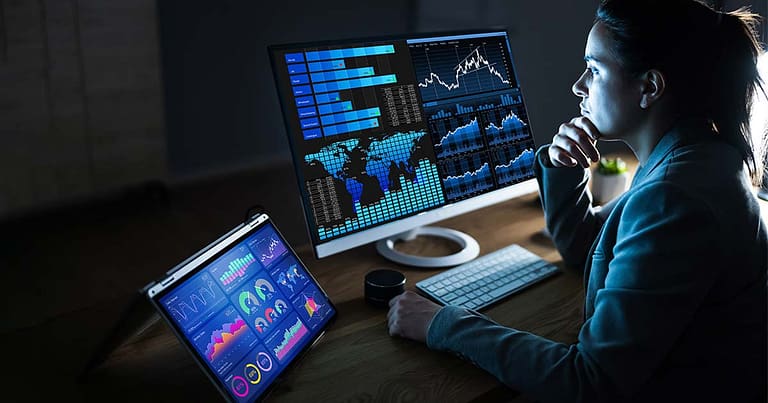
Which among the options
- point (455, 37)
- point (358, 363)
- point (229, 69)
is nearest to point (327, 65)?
point (455, 37)

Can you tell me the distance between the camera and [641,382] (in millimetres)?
985

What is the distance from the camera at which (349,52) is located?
4.71 ft

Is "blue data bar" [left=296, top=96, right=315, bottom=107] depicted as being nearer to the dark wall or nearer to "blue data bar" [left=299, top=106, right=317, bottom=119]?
"blue data bar" [left=299, top=106, right=317, bottom=119]

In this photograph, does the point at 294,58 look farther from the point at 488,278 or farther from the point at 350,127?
the point at 488,278

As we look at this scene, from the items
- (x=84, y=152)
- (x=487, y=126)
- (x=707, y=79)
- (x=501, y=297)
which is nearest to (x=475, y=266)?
(x=501, y=297)

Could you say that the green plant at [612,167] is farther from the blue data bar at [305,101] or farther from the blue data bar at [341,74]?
the blue data bar at [305,101]

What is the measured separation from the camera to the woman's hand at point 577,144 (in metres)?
1.36

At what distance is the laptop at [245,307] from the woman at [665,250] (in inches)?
6.6

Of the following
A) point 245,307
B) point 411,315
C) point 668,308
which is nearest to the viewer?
point 668,308

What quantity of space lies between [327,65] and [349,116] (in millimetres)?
111

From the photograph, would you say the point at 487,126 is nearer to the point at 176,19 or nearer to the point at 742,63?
the point at 742,63

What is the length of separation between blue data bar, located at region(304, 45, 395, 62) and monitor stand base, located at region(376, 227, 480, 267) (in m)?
0.40

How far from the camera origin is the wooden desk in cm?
105

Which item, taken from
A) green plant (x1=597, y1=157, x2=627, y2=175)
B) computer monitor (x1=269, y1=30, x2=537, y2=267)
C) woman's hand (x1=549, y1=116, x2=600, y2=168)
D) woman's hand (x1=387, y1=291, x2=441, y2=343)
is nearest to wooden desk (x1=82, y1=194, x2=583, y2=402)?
woman's hand (x1=387, y1=291, x2=441, y2=343)
